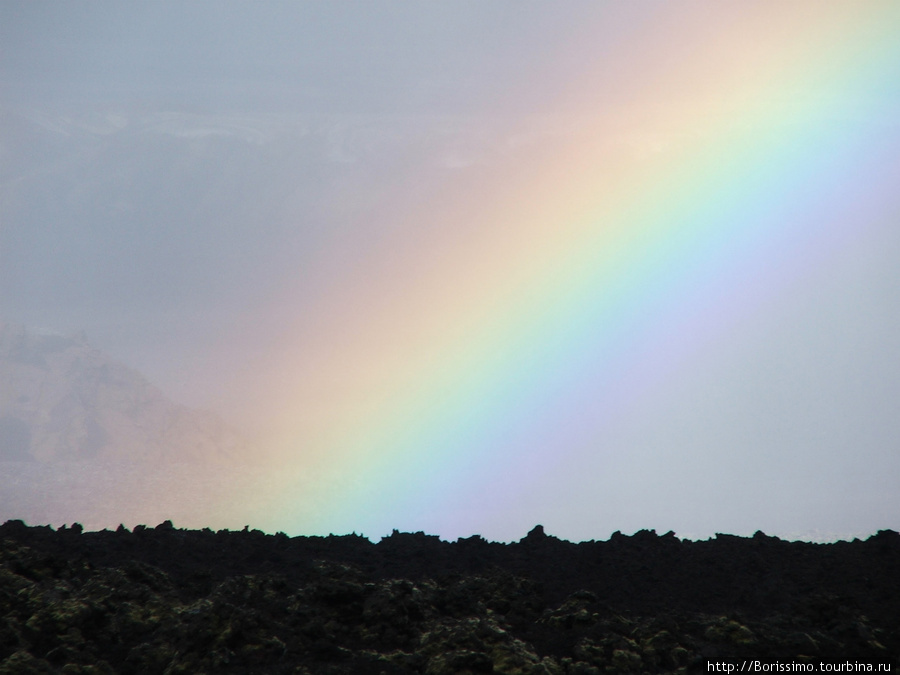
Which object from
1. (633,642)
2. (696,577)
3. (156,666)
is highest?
(696,577)

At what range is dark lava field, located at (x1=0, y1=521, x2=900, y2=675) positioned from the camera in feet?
38.4

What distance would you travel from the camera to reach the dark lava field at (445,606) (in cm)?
1170

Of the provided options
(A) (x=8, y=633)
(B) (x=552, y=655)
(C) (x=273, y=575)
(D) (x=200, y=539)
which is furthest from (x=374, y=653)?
(D) (x=200, y=539)

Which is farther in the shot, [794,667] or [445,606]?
[445,606]

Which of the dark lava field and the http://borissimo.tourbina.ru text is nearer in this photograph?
the http://borissimo.tourbina.ru text

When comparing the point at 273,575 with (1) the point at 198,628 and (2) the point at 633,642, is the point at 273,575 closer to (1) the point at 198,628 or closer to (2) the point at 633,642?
(1) the point at 198,628

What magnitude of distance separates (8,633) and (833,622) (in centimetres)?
1356

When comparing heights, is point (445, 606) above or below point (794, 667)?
above

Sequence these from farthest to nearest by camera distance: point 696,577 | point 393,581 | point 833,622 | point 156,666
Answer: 1. point 696,577
2. point 393,581
3. point 833,622
4. point 156,666

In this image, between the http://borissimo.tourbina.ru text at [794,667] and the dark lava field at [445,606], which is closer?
the http://borissimo.tourbina.ru text at [794,667]

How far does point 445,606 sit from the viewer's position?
1399 centimetres

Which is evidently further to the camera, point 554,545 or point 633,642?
point 554,545

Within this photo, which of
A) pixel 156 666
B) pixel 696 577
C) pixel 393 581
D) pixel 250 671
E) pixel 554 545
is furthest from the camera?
pixel 554 545

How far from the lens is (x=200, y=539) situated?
1906 centimetres
